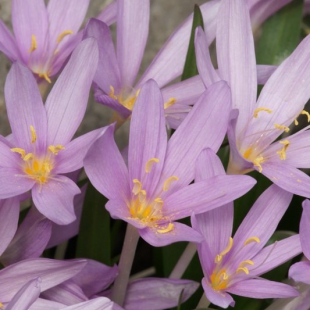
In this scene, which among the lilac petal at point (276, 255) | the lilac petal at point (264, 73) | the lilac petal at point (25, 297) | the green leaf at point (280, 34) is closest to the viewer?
the lilac petal at point (25, 297)

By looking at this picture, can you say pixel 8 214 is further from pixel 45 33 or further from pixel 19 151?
pixel 45 33

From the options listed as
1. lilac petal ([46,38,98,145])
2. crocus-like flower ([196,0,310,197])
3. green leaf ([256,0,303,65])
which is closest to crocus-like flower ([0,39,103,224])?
lilac petal ([46,38,98,145])

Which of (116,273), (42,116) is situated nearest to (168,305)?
(116,273)

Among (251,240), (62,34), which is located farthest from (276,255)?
(62,34)

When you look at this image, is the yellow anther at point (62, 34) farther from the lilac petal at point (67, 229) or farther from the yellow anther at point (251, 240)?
the yellow anther at point (251, 240)

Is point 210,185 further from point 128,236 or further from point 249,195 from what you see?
point 249,195

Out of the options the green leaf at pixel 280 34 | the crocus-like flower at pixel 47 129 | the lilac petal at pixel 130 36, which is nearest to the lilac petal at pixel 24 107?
the crocus-like flower at pixel 47 129
